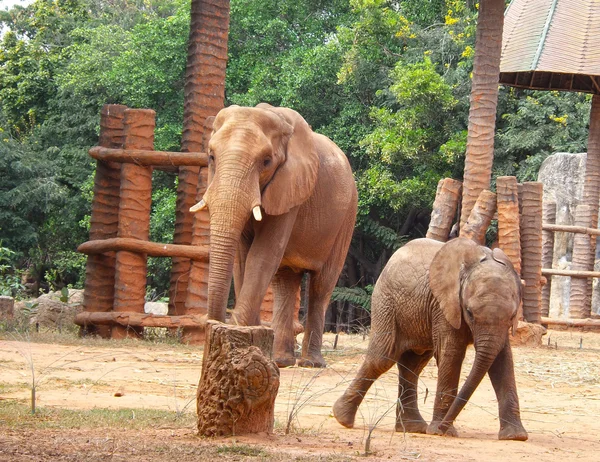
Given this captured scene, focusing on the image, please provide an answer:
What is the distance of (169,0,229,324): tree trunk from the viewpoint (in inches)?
468

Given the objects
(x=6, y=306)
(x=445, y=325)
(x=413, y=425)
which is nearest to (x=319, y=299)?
(x=413, y=425)

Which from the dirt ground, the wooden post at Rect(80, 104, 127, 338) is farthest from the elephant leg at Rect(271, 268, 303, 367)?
the wooden post at Rect(80, 104, 127, 338)

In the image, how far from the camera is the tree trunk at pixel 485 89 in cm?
1528

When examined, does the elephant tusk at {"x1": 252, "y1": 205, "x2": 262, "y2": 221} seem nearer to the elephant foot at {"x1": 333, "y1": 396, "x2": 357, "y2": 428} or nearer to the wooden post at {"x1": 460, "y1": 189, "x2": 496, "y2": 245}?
the elephant foot at {"x1": 333, "y1": 396, "x2": 357, "y2": 428}

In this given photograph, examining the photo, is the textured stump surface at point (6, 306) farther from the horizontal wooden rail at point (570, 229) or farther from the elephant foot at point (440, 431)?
the horizontal wooden rail at point (570, 229)

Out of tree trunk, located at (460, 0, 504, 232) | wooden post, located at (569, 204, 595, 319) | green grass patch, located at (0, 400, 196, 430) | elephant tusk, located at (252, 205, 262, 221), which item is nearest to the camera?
green grass patch, located at (0, 400, 196, 430)

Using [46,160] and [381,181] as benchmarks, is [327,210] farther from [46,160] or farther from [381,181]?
[46,160]

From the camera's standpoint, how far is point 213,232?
8.02 metres

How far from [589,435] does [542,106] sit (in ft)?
61.8

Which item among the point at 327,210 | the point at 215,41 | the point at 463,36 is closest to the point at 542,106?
the point at 463,36

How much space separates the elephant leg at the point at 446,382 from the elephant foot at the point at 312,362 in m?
3.23

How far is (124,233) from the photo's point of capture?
11414mm

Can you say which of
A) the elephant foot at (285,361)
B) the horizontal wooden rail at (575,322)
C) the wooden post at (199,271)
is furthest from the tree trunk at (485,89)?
the elephant foot at (285,361)

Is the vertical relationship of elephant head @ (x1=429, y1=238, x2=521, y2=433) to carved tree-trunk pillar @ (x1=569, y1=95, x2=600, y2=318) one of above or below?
below
